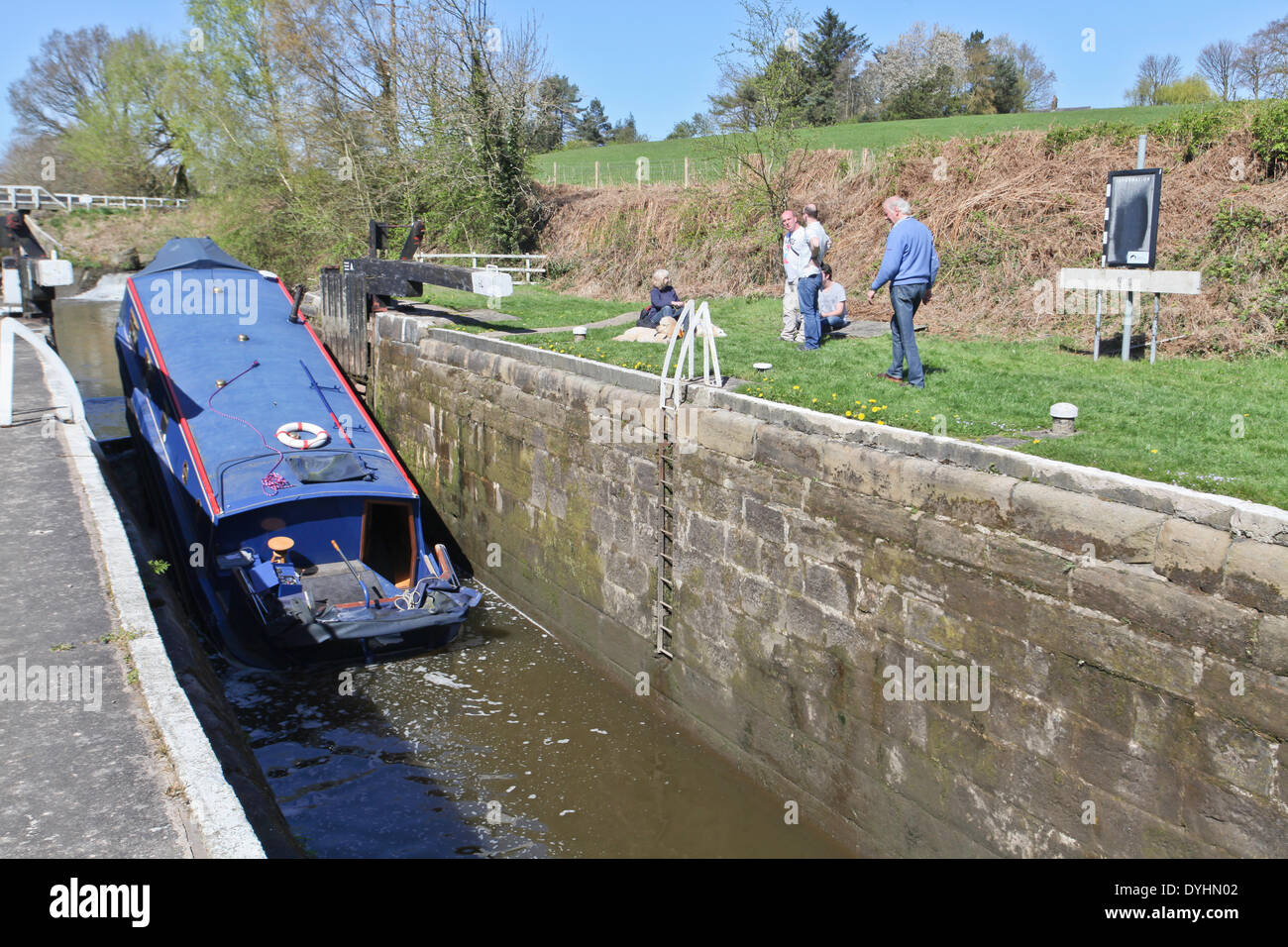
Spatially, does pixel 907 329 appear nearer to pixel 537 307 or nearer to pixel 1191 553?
pixel 1191 553

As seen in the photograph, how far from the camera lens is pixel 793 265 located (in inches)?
464

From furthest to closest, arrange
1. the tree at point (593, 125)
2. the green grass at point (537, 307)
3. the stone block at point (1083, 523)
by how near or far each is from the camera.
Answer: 1. the tree at point (593, 125)
2. the green grass at point (537, 307)
3. the stone block at point (1083, 523)

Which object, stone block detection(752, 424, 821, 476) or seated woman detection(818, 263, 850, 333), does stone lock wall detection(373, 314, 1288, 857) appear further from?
seated woman detection(818, 263, 850, 333)

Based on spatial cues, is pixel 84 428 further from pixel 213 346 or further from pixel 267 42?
pixel 267 42

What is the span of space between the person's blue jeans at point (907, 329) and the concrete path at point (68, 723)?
677 cm

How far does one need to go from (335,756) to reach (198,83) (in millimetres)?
33217

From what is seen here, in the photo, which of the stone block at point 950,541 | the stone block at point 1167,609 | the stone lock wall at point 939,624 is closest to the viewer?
the stone block at point 1167,609

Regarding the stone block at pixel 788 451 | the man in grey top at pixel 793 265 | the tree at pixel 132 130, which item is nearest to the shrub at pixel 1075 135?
the man in grey top at pixel 793 265

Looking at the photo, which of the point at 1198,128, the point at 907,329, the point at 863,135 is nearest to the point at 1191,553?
the point at 907,329

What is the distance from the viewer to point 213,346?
13102 mm

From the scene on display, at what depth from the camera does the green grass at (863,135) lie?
2311 centimetres

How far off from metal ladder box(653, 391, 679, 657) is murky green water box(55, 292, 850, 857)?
95 cm

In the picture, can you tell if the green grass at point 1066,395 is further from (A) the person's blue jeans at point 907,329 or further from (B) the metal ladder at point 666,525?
(B) the metal ladder at point 666,525
